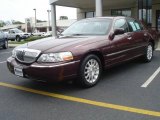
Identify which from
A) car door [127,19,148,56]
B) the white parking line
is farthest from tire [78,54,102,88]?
car door [127,19,148,56]

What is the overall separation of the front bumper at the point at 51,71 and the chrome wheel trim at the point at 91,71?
386 millimetres

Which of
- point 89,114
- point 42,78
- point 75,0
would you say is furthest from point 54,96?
point 75,0

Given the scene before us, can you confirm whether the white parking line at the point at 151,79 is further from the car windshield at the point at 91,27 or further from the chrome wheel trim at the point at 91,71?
the car windshield at the point at 91,27

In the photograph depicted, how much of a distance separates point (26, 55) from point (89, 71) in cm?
136

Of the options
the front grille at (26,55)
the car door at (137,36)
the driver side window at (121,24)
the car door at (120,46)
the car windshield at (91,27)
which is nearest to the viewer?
the front grille at (26,55)

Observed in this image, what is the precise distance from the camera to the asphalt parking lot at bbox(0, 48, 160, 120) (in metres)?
4.35

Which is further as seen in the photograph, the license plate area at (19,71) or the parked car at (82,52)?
the license plate area at (19,71)

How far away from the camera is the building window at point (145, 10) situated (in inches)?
838

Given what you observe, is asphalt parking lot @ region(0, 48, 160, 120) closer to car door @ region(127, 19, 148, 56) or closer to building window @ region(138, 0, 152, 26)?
car door @ region(127, 19, 148, 56)

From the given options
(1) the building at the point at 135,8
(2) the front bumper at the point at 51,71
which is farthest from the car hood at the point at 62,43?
(1) the building at the point at 135,8

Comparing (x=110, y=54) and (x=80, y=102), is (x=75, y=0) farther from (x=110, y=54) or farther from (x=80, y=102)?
(x=80, y=102)

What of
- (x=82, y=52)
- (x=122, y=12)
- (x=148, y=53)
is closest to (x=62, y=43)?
(x=82, y=52)

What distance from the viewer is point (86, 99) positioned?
5117 mm

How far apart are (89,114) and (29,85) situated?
7.44 ft
